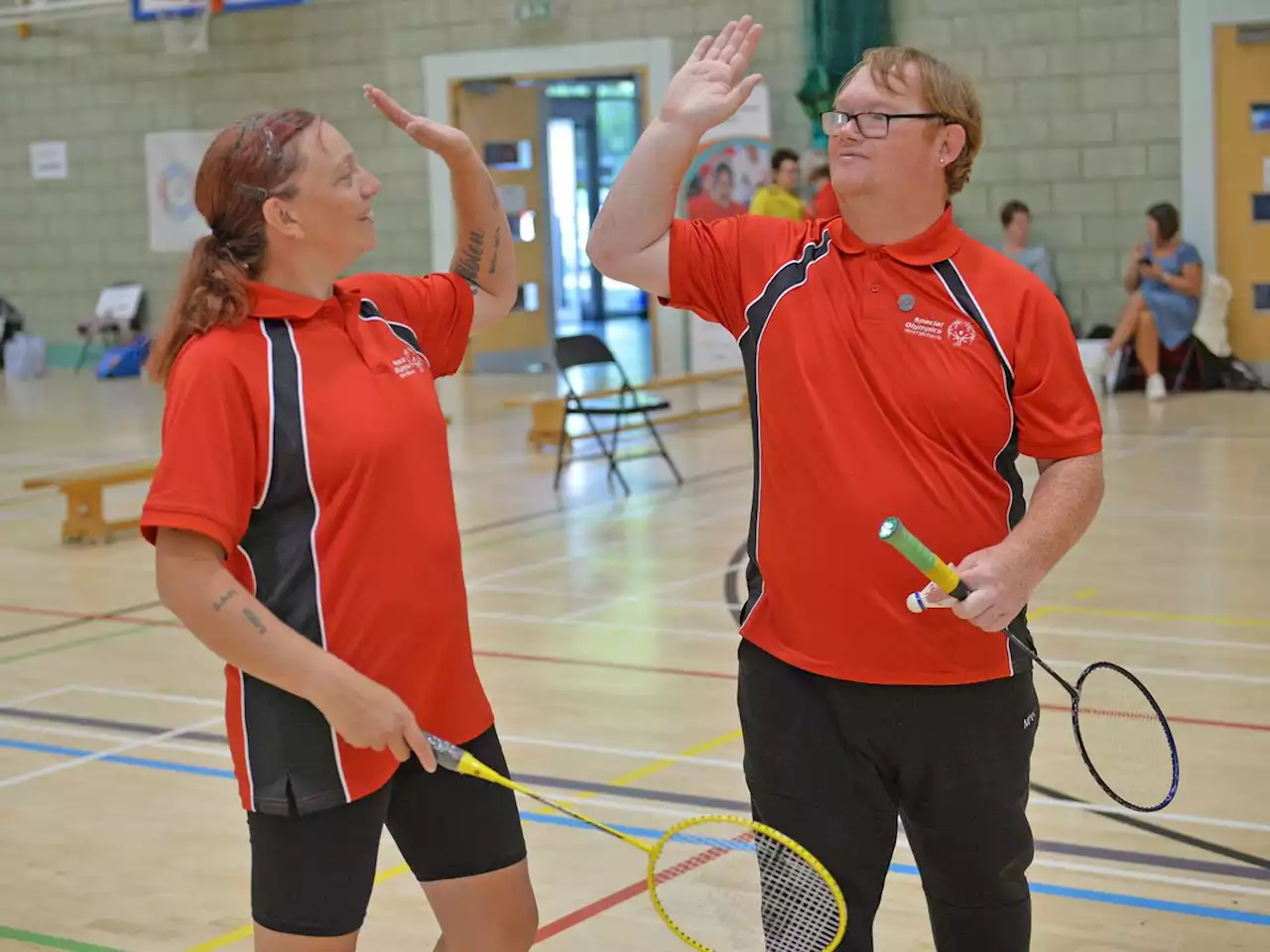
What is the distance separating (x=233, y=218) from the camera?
2406 millimetres

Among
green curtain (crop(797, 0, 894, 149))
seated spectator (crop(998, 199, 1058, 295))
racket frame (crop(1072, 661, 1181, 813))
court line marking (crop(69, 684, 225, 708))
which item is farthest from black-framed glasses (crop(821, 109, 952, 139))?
green curtain (crop(797, 0, 894, 149))

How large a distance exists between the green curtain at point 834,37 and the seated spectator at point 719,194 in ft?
3.09

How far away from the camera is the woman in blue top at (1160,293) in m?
13.5

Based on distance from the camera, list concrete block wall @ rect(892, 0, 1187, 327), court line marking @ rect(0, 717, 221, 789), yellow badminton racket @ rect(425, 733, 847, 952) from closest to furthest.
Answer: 1. yellow badminton racket @ rect(425, 733, 847, 952)
2. court line marking @ rect(0, 717, 221, 789)
3. concrete block wall @ rect(892, 0, 1187, 327)

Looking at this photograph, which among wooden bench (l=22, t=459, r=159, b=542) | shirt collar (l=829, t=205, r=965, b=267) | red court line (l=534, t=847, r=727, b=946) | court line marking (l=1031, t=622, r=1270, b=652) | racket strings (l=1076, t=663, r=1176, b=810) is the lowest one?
red court line (l=534, t=847, r=727, b=946)

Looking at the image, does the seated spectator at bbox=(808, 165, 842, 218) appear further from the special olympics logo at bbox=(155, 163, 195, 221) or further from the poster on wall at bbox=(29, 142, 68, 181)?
the poster on wall at bbox=(29, 142, 68, 181)

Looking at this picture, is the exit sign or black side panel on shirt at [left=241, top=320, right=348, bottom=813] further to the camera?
the exit sign

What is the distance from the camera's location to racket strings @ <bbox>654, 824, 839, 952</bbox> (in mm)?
2521

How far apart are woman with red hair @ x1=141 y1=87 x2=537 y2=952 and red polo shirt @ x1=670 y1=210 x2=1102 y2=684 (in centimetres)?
50

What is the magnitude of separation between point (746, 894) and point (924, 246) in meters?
1.07

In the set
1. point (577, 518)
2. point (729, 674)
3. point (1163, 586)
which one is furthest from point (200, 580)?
point (577, 518)

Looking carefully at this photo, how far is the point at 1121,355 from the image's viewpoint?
1393cm

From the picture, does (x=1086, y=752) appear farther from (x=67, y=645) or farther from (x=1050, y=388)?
(x=67, y=645)

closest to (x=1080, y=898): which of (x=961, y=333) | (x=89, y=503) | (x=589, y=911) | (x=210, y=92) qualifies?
(x=589, y=911)
